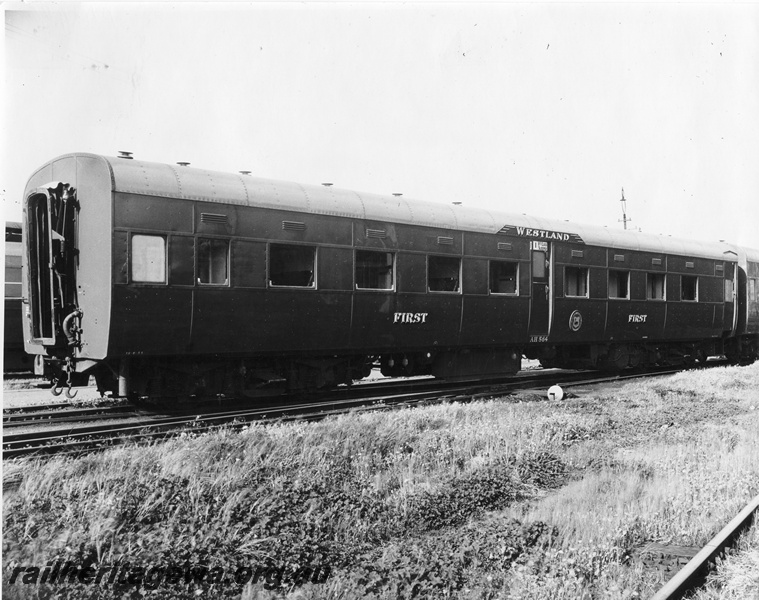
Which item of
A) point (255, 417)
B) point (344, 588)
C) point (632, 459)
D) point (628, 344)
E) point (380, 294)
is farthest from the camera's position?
point (628, 344)

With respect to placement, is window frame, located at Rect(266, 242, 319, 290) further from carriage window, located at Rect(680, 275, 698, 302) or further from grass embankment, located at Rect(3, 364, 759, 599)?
carriage window, located at Rect(680, 275, 698, 302)

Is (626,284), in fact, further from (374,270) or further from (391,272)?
(374,270)

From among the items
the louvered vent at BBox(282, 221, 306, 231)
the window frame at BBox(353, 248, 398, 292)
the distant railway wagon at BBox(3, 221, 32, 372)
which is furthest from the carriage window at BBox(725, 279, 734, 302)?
the distant railway wagon at BBox(3, 221, 32, 372)

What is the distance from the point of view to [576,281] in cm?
1490

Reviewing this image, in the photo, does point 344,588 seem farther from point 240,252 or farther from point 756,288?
point 756,288

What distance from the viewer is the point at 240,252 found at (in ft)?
31.5

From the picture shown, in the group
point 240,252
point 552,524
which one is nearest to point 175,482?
point 552,524

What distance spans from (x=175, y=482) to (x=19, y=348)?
9.49 meters

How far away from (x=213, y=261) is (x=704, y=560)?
7049 mm

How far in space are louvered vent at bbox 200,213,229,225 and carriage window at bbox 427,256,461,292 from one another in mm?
3931

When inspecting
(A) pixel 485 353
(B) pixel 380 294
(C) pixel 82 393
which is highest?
(B) pixel 380 294

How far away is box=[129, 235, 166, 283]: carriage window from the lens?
870 centimetres

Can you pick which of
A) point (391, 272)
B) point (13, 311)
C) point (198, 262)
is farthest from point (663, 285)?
point (13, 311)

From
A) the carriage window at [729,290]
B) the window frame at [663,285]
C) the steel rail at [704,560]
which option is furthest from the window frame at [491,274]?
the carriage window at [729,290]
